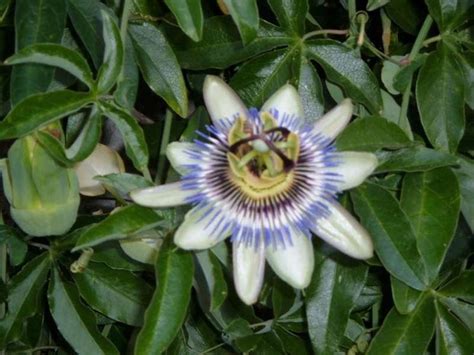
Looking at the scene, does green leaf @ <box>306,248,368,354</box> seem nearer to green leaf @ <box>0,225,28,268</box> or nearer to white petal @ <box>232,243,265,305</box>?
white petal @ <box>232,243,265,305</box>

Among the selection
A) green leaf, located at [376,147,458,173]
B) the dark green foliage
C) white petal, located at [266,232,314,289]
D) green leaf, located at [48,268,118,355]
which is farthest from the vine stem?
green leaf, located at [48,268,118,355]

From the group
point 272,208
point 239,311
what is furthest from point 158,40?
point 239,311

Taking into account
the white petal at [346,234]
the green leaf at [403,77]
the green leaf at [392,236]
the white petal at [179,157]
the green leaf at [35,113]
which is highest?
the green leaf at [35,113]

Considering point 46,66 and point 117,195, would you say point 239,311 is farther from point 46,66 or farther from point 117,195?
point 46,66

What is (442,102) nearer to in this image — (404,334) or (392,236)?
(392,236)

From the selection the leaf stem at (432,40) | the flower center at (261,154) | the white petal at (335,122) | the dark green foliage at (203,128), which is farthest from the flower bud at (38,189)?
the leaf stem at (432,40)

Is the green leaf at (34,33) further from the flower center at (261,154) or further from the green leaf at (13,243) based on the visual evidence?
the green leaf at (13,243)
